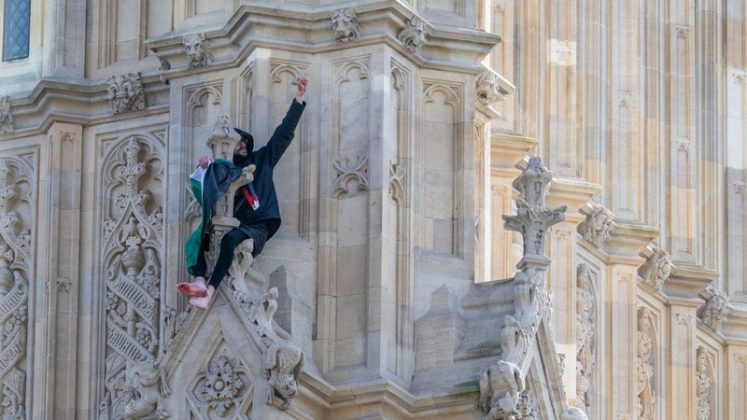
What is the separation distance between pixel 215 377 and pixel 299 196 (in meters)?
1.97

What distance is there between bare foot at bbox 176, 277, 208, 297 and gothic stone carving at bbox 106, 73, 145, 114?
2.97 metres

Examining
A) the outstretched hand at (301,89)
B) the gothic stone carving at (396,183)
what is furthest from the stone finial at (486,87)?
the outstretched hand at (301,89)

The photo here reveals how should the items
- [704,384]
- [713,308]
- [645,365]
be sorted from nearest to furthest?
[645,365] → [704,384] → [713,308]

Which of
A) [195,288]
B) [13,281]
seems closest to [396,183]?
[195,288]

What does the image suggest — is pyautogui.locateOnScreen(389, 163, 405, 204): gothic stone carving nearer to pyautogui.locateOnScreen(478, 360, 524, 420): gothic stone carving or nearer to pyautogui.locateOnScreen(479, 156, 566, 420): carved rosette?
pyautogui.locateOnScreen(479, 156, 566, 420): carved rosette

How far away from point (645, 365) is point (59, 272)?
27.9ft

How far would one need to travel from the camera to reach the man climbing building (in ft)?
111

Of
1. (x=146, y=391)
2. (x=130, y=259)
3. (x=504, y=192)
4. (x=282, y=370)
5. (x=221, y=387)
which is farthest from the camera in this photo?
(x=504, y=192)

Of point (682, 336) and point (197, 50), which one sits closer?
point (197, 50)

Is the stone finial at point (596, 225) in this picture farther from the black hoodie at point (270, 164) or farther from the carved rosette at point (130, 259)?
the black hoodie at point (270, 164)

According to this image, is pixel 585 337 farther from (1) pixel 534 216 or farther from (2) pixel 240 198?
(2) pixel 240 198

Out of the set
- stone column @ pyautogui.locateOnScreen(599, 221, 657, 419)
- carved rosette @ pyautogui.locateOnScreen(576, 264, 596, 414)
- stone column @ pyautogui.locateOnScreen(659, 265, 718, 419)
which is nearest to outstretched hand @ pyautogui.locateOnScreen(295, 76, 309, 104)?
carved rosette @ pyautogui.locateOnScreen(576, 264, 596, 414)

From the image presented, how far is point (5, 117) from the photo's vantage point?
3709cm

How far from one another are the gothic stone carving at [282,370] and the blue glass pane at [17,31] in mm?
5620
